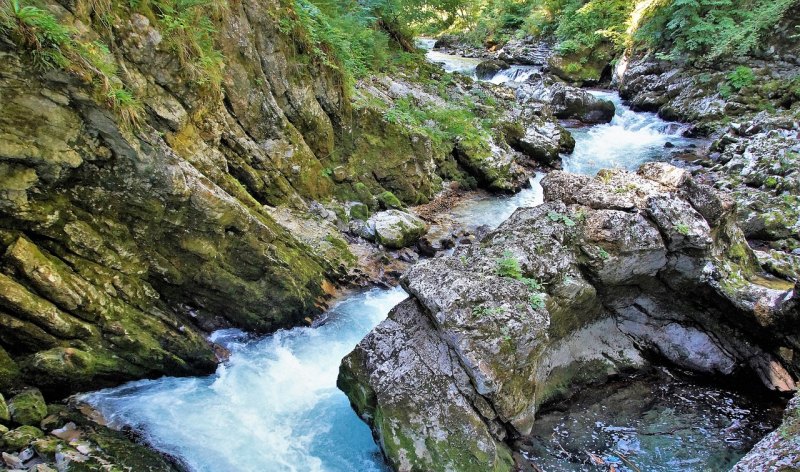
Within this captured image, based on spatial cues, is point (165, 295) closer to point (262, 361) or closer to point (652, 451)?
point (262, 361)

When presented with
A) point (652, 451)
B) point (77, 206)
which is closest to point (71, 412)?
point (77, 206)

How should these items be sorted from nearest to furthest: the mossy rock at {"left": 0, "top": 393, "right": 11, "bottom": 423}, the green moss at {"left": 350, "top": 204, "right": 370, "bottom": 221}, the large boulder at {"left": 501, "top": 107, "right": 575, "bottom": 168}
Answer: the mossy rock at {"left": 0, "top": 393, "right": 11, "bottom": 423} → the green moss at {"left": 350, "top": 204, "right": 370, "bottom": 221} → the large boulder at {"left": 501, "top": 107, "right": 575, "bottom": 168}

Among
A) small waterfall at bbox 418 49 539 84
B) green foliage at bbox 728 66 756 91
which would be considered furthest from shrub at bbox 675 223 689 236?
small waterfall at bbox 418 49 539 84

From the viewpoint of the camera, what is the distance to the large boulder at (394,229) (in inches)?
418

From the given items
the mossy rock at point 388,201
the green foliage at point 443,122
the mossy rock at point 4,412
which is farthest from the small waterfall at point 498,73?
the mossy rock at point 4,412

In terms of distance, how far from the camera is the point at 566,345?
7.20 m

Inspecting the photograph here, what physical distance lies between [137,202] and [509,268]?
5.14 metres

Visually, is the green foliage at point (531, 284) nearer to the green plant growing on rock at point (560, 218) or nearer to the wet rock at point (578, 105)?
the green plant growing on rock at point (560, 218)

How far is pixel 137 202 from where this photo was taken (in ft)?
21.0

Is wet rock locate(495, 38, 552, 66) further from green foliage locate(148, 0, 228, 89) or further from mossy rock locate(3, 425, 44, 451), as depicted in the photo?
mossy rock locate(3, 425, 44, 451)

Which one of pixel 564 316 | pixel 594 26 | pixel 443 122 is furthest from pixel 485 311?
A: pixel 594 26

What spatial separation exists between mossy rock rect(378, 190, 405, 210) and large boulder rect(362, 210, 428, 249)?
60 centimetres

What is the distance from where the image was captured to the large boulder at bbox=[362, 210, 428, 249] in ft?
34.8

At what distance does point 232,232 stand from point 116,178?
1781 millimetres
